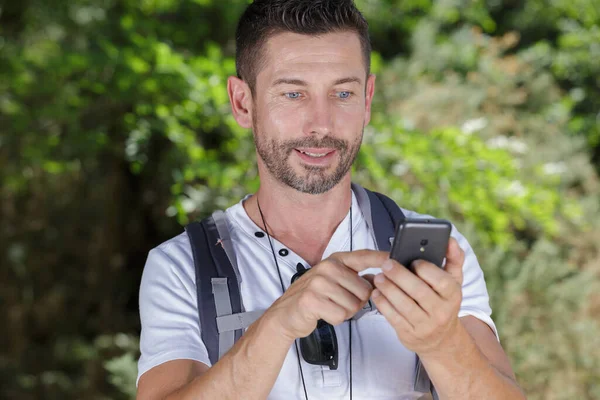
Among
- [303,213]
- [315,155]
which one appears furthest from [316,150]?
[303,213]

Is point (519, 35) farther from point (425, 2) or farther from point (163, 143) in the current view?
point (163, 143)

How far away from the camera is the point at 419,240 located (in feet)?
4.78

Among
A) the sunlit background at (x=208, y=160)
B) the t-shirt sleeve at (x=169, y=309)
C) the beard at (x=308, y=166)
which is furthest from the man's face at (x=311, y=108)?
the sunlit background at (x=208, y=160)

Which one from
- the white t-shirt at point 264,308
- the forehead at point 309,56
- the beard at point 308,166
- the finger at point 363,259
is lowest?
the white t-shirt at point 264,308

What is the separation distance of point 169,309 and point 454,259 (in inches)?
32.0

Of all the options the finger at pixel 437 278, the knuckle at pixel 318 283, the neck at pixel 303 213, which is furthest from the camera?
the neck at pixel 303 213

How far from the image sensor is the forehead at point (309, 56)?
204cm

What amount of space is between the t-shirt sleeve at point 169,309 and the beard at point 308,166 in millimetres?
341

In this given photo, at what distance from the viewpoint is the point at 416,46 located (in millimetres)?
7941

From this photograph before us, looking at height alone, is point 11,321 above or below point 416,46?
below

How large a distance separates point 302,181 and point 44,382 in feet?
16.4

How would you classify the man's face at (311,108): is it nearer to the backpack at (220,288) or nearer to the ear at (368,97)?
the ear at (368,97)

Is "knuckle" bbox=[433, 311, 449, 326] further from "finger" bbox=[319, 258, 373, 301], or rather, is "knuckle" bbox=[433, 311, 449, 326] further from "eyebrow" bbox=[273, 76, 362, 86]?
"eyebrow" bbox=[273, 76, 362, 86]

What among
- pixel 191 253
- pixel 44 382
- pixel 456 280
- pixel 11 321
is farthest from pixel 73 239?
pixel 456 280
